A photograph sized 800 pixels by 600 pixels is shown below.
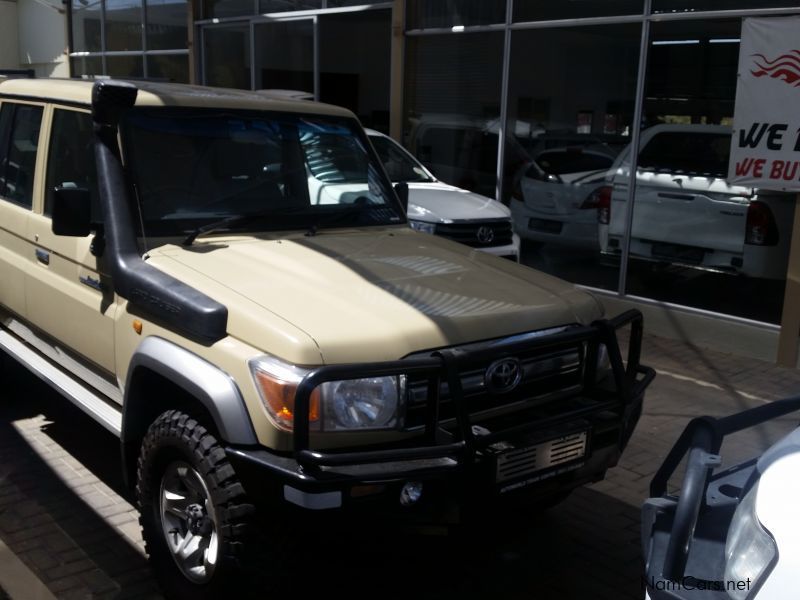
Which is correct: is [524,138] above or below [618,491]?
above

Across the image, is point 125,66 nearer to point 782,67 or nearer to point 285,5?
point 285,5

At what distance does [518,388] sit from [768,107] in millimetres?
4954

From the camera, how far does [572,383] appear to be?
3.59 metres

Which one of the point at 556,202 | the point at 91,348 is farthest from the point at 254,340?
the point at 556,202

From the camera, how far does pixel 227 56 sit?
14.5 m

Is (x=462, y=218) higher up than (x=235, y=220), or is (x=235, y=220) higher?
(x=235, y=220)

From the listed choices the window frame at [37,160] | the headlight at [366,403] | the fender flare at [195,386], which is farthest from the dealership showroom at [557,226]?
the window frame at [37,160]

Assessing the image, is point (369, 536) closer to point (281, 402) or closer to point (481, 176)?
point (281, 402)

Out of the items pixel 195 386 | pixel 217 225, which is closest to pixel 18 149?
pixel 217 225

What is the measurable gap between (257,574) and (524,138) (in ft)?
25.4

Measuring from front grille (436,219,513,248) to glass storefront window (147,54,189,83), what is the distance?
29.7 feet

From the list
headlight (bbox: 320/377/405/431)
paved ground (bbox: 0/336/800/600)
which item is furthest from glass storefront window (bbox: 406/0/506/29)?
headlight (bbox: 320/377/405/431)

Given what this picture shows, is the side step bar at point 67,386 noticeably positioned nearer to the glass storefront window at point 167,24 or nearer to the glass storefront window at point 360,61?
the glass storefront window at point 360,61

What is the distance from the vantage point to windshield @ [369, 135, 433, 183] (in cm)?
936
